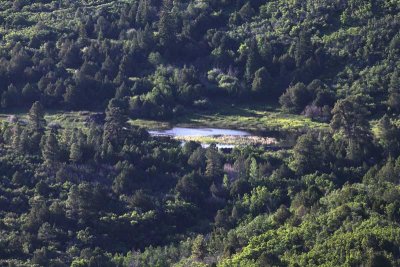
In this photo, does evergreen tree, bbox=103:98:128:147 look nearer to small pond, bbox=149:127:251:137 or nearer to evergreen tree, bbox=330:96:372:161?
small pond, bbox=149:127:251:137

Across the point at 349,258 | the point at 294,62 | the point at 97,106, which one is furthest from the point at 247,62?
the point at 349,258

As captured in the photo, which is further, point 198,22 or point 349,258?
point 198,22

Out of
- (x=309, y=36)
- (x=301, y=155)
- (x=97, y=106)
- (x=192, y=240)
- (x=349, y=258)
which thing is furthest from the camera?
(x=309, y=36)

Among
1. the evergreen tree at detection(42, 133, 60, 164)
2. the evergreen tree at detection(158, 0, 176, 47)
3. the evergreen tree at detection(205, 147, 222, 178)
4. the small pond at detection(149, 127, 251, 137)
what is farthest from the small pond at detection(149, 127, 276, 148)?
the evergreen tree at detection(158, 0, 176, 47)

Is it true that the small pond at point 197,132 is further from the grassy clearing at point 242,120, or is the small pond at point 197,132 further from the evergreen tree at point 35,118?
the evergreen tree at point 35,118

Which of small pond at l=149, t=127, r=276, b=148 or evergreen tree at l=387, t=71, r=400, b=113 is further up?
evergreen tree at l=387, t=71, r=400, b=113

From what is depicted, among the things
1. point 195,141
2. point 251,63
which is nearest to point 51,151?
point 195,141

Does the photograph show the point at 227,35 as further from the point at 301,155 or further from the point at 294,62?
the point at 301,155

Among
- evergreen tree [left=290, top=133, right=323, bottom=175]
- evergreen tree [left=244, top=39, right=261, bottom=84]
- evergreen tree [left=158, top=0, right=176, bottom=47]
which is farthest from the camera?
evergreen tree [left=158, top=0, right=176, bottom=47]
